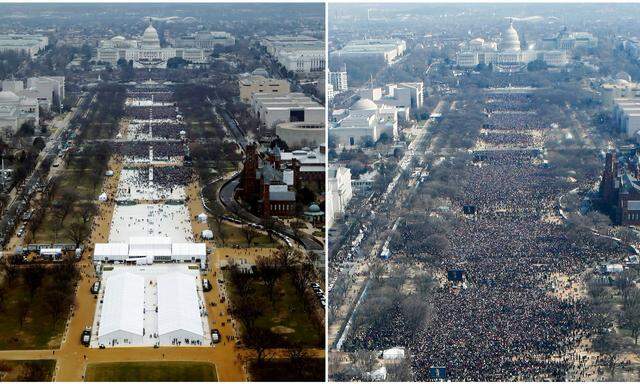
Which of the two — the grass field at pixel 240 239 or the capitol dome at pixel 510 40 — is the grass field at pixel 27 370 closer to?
the grass field at pixel 240 239

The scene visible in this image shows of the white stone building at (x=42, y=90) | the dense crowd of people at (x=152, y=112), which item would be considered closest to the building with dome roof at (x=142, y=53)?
the white stone building at (x=42, y=90)

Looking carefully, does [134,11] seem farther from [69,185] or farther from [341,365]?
[341,365]

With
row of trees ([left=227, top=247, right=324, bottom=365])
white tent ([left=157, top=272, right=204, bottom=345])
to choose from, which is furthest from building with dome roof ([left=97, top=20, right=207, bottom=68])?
white tent ([left=157, top=272, right=204, bottom=345])

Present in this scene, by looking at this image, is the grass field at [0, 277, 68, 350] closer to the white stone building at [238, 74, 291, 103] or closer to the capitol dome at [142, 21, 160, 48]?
the white stone building at [238, 74, 291, 103]

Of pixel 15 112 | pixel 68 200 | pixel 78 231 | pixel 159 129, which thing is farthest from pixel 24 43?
pixel 78 231

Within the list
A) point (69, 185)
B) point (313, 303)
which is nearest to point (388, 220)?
point (313, 303)

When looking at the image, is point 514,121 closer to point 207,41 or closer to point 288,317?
point 288,317
